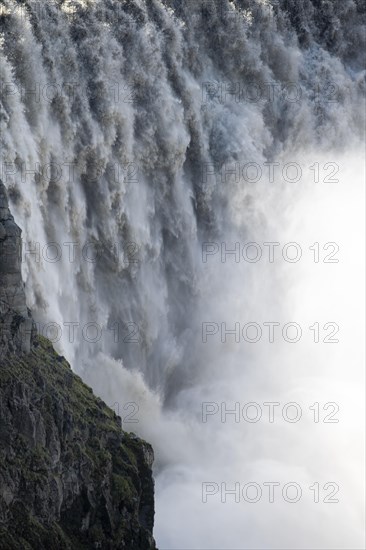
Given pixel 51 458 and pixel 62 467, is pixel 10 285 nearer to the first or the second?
pixel 51 458

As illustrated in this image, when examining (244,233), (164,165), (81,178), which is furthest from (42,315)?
(244,233)

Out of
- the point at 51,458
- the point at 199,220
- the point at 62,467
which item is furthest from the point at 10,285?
the point at 199,220

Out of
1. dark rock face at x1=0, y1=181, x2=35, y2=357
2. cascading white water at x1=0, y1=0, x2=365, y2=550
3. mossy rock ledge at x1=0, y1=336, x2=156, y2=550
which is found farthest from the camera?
cascading white water at x1=0, y1=0, x2=365, y2=550

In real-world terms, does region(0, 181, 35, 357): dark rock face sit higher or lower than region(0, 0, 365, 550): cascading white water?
lower

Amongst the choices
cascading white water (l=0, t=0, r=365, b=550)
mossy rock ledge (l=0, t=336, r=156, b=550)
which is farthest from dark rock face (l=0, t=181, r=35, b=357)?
cascading white water (l=0, t=0, r=365, b=550)

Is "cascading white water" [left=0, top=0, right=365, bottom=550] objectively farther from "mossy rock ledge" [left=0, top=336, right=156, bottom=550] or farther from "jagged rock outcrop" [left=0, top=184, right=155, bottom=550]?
"jagged rock outcrop" [left=0, top=184, right=155, bottom=550]

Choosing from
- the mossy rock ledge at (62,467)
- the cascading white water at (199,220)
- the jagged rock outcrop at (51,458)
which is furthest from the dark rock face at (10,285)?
the cascading white water at (199,220)

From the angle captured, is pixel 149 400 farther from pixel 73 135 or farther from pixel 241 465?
pixel 73 135
